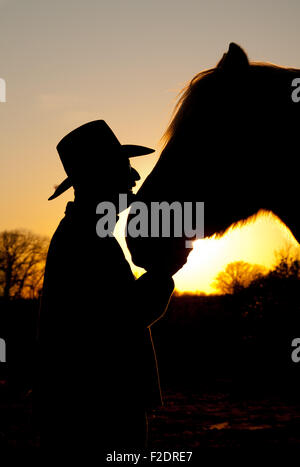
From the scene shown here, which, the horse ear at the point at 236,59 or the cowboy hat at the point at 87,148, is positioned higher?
the horse ear at the point at 236,59

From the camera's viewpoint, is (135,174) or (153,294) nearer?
(153,294)

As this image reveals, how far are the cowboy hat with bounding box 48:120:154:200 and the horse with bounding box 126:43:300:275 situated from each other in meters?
0.37

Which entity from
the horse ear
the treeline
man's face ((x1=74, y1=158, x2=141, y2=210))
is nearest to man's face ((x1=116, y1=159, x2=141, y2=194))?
man's face ((x1=74, y1=158, x2=141, y2=210))

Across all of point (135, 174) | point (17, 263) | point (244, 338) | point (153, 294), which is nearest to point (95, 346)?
point (153, 294)

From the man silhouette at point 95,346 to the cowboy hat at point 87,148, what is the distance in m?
0.35

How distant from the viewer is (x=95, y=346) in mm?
2287

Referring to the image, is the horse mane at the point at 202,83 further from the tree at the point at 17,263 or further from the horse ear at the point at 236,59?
the tree at the point at 17,263

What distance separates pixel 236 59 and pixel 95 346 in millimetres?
1413

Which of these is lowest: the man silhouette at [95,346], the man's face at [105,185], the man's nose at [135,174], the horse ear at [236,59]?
the man silhouette at [95,346]

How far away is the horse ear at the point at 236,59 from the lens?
2.40m

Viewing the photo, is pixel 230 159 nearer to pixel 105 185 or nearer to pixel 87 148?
pixel 105 185

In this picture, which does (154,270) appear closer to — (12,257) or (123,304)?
(123,304)

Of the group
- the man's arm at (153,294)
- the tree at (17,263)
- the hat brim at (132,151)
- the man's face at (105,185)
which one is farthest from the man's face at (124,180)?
the tree at (17,263)

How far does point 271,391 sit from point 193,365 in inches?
303
